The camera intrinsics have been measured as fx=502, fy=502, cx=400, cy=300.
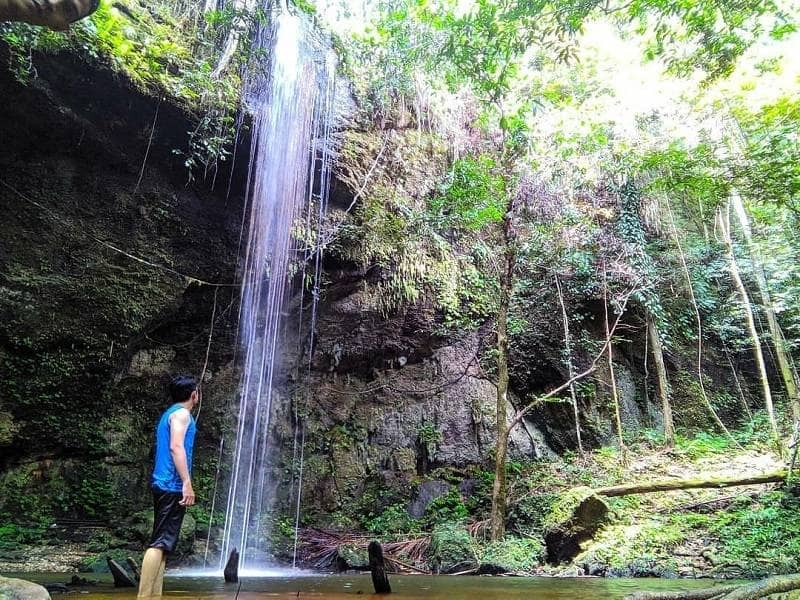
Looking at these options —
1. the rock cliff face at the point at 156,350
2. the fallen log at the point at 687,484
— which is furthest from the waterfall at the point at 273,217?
the fallen log at the point at 687,484

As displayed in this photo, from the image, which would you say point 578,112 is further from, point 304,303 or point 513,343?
point 304,303

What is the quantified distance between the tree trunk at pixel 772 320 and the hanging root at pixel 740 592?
994cm

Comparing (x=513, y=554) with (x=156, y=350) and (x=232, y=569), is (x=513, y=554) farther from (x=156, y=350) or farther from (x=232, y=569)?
(x=156, y=350)

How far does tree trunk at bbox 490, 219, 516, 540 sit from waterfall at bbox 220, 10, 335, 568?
3.64m

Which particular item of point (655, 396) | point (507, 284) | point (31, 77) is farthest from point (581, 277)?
point (31, 77)

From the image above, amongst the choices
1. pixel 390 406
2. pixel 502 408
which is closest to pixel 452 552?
pixel 502 408

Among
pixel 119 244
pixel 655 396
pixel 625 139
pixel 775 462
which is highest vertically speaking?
pixel 625 139

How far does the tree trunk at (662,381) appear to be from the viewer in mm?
10773

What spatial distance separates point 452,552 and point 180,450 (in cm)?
414

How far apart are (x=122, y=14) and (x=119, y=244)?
3.53 metres

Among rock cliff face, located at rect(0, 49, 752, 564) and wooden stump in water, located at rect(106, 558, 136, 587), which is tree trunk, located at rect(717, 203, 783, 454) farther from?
wooden stump in water, located at rect(106, 558, 136, 587)

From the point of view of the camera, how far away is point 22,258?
773 centimetres

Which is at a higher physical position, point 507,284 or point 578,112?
point 578,112

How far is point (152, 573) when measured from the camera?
3.11 metres
